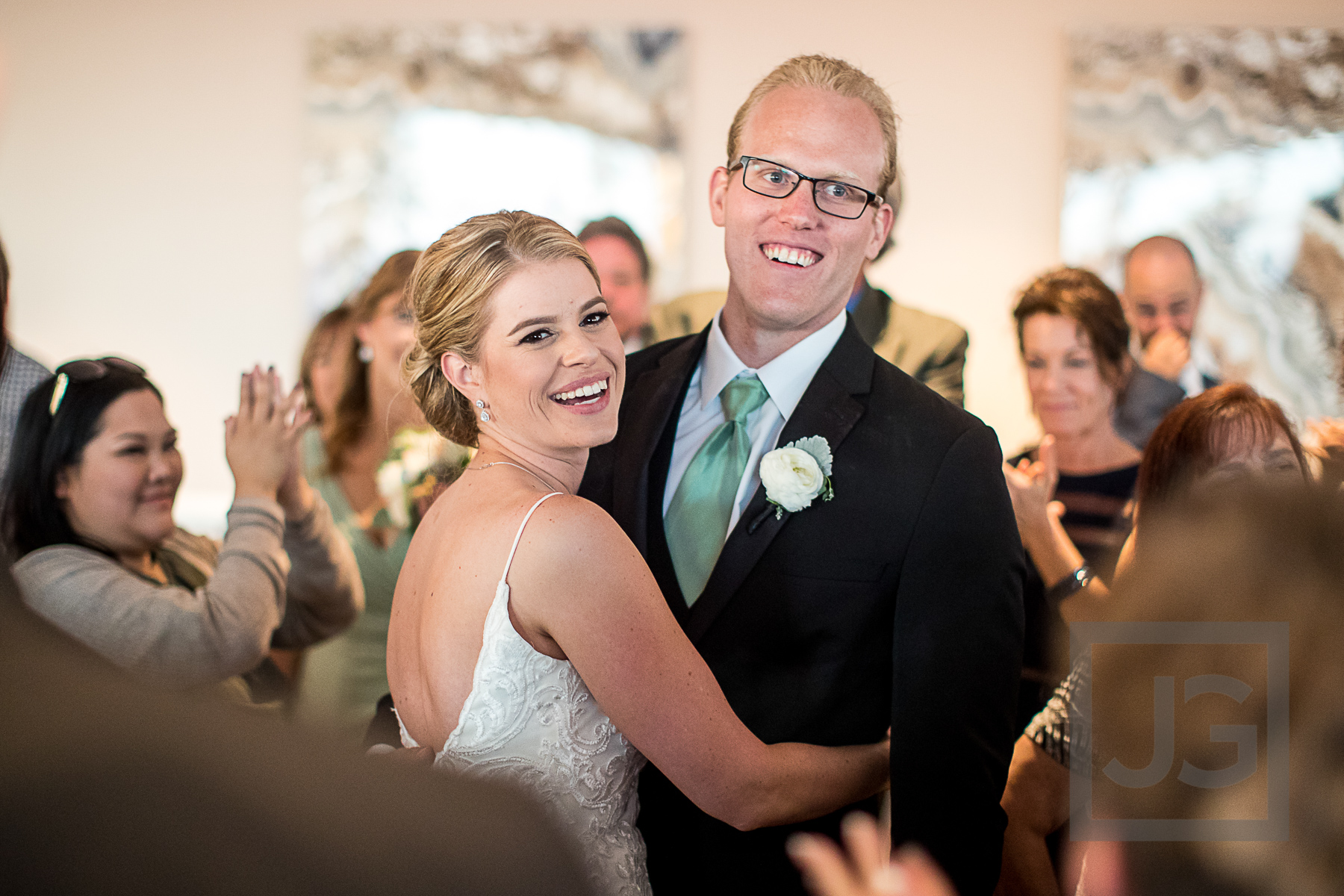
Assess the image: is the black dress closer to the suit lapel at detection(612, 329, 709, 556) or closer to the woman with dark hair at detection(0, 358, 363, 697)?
the suit lapel at detection(612, 329, 709, 556)

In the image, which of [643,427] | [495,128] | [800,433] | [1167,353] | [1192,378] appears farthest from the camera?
[495,128]

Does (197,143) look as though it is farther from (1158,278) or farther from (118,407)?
(1158,278)

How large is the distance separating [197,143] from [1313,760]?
4.48 meters

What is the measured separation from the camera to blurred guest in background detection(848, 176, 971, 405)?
2.62m

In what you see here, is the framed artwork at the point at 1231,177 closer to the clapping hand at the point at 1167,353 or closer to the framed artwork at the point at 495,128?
the clapping hand at the point at 1167,353

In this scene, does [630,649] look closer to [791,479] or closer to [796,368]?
[791,479]

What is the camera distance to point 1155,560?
853mm

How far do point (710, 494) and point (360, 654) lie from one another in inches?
60.9

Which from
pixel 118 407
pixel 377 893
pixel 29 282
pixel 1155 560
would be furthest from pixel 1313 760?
pixel 29 282

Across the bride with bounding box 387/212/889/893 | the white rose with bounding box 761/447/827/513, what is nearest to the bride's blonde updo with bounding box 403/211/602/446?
the bride with bounding box 387/212/889/893

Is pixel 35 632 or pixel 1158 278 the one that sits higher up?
pixel 1158 278

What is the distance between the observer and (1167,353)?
3.64m

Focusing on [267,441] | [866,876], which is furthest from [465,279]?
[267,441]

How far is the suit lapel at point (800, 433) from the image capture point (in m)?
1.64
